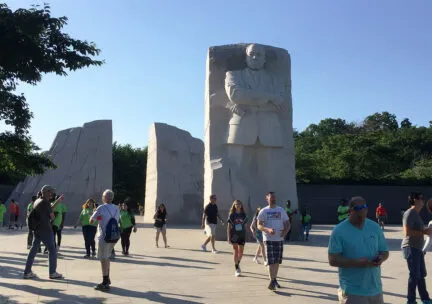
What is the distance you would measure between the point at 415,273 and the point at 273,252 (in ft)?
7.05

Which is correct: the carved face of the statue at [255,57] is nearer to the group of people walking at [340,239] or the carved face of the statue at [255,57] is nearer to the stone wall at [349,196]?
the group of people walking at [340,239]

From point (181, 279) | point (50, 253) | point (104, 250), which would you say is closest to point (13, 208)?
Answer: point (50, 253)

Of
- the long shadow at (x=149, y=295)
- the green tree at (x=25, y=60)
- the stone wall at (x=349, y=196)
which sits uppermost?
the green tree at (x=25, y=60)

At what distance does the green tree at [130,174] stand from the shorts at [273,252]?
3506cm

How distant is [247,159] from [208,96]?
2.48 m

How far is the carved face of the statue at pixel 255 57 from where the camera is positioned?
14.5 meters

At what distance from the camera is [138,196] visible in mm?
42375

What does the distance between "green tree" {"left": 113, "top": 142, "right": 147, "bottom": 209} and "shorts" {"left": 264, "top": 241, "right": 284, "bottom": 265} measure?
35.1 metres

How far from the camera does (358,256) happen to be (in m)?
3.69

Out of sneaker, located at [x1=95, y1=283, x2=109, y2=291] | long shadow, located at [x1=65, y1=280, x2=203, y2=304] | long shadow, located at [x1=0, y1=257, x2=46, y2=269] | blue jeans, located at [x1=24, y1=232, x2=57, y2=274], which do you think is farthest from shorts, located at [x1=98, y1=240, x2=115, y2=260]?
long shadow, located at [x1=0, y1=257, x2=46, y2=269]

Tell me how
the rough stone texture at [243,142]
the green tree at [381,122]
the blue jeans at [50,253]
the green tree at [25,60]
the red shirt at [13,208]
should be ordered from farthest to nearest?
the green tree at [381,122], the red shirt at [13,208], the rough stone texture at [243,142], the blue jeans at [50,253], the green tree at [25,60]

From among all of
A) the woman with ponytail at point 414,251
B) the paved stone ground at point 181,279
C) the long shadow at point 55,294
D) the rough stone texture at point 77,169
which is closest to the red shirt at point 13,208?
the rough stone texture at point 77,169

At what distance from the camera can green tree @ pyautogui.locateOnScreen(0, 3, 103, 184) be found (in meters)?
5.60

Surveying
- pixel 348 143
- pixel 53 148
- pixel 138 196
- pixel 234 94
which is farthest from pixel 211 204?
pixel 138 196
